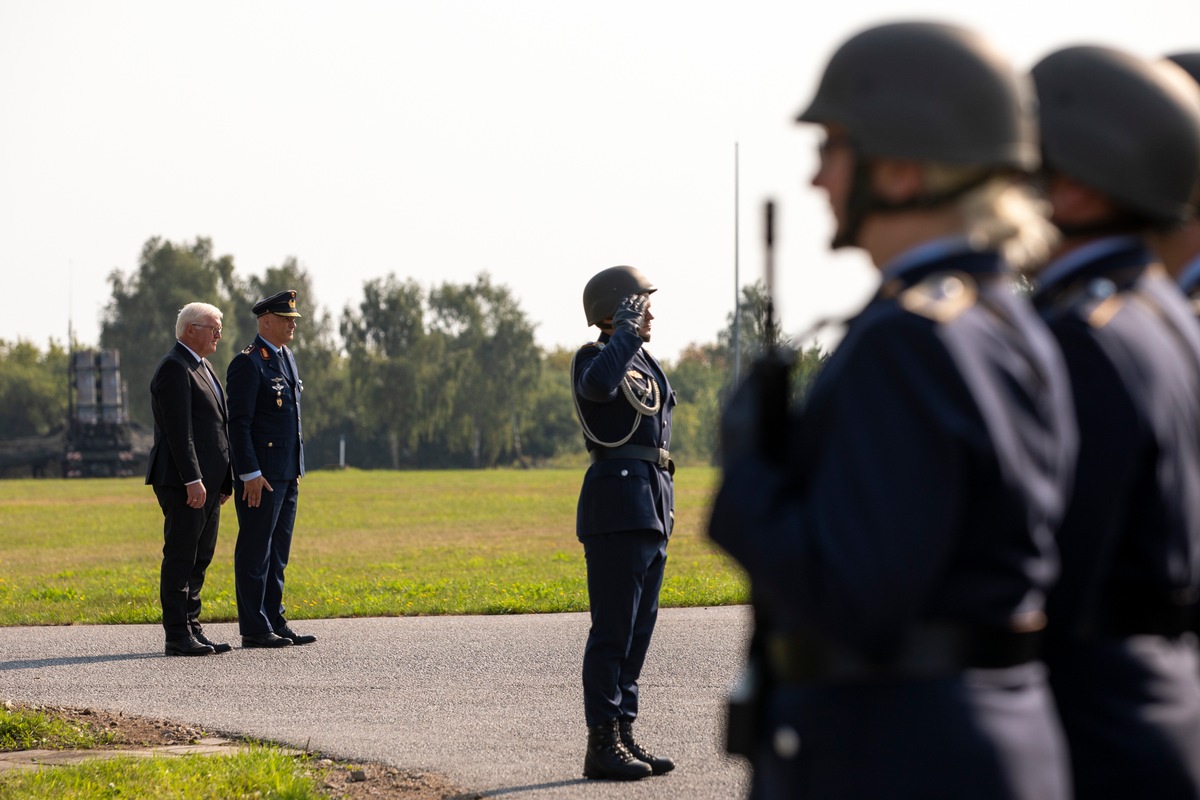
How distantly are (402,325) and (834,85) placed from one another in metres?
102

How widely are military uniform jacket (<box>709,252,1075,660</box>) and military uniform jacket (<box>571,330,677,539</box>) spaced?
3888 mm

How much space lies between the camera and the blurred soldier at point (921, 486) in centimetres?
209

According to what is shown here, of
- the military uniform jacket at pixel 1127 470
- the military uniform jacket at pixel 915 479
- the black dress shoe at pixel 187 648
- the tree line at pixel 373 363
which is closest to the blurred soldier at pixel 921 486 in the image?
the military uniform jacket at pixel 915 479

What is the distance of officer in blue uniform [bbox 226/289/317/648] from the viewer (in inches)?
405

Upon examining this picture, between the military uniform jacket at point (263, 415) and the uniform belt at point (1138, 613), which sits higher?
the military uniform jacket at point (263, 415)

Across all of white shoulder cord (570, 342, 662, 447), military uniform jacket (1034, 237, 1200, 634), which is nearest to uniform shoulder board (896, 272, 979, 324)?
military uniform jacket (1034, 237, 1200, 634)

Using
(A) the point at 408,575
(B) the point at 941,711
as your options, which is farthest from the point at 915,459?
(A) the point at 408,575

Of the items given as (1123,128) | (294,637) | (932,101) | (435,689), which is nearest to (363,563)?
(294,637)

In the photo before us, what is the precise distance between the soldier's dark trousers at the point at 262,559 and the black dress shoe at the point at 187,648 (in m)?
0.43

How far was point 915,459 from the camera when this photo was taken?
2072 millimetres

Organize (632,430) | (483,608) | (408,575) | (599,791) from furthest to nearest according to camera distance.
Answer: (408,575)
(483,608)
(632,430)
(599,791)

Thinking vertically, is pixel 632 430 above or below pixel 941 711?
above

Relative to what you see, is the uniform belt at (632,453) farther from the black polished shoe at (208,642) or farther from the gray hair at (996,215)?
the black polished shoe at (208,642)

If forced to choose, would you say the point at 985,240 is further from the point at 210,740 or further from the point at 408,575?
the point at 408,575
